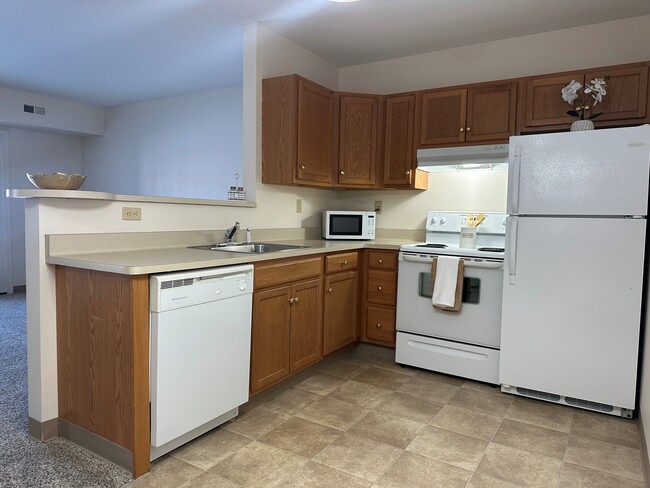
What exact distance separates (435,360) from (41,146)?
5952 mm

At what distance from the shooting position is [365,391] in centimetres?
285

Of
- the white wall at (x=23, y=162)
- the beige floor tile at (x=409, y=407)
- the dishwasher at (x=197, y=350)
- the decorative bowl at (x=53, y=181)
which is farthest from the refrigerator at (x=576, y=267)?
the white wall at (x=23, y=162)

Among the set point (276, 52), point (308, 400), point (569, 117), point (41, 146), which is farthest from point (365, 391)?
point (41, 146)

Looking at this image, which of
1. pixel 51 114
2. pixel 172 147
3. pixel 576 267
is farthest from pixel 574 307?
pixel 51 114

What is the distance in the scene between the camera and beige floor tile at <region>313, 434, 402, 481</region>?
1.96 m

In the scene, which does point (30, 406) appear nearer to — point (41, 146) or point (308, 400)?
point (308, 400)

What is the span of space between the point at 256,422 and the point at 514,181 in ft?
6.80

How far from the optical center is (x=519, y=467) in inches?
79.4

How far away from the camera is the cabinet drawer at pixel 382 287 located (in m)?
3.37

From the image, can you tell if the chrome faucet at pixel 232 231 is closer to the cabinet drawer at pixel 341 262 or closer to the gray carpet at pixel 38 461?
the cabinet drawer at pixel 341 262

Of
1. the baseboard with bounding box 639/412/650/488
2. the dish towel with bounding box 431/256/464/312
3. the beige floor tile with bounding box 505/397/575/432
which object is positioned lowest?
the beige floor tile with bounding box 505/397/575/432

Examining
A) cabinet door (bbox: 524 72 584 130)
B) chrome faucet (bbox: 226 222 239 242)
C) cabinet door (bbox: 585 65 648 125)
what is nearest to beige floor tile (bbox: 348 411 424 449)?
chrome faucet (bbox: 226 222 239 242)

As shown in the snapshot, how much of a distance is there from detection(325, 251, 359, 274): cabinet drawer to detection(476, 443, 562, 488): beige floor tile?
146 centimetres

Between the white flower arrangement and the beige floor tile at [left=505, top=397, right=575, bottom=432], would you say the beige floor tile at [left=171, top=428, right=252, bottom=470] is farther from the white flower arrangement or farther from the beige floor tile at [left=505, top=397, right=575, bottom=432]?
the white flower arrangement
